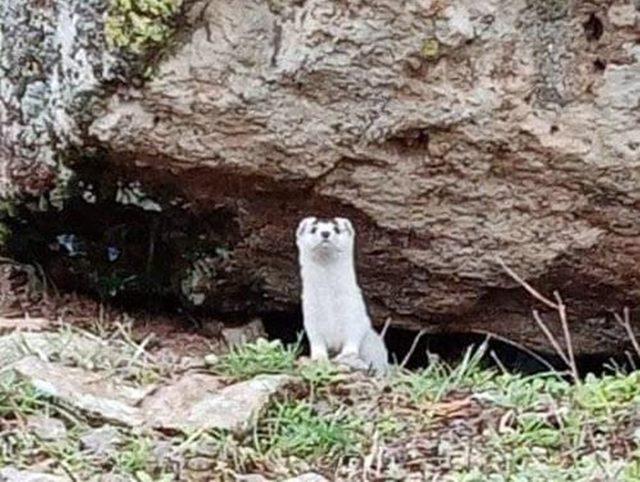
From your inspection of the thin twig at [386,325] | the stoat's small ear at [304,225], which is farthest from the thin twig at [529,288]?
the stoat's small ear at [304,225]

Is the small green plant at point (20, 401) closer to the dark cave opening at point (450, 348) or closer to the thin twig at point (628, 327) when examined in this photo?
the thin twig at point (628, 327)

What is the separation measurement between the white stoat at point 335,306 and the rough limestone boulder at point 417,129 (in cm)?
25

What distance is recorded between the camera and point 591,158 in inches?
215

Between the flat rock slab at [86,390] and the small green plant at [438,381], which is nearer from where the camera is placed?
the flat rock slab at [86,390]

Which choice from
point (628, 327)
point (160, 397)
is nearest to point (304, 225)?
point (160, 397)

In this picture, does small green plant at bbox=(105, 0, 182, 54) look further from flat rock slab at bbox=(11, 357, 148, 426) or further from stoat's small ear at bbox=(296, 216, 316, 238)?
flat rock slab at bbox=(11, 357, 148, 426)

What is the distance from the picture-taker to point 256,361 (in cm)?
467

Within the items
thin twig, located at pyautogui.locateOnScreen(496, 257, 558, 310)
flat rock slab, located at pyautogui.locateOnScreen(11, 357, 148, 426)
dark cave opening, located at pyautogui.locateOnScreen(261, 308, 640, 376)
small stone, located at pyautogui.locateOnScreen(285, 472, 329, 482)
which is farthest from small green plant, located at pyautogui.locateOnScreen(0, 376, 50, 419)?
dark cave opening, located at pyautogui.locateOnScreen(261, 308, 640, 376)

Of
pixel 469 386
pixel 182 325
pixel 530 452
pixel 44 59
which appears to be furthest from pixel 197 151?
pixel 530 452

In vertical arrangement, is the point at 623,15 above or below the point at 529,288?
above

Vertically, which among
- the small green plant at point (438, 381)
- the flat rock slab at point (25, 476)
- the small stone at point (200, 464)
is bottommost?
the flat rock slab at point (25, 476)

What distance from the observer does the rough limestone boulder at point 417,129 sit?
526cm

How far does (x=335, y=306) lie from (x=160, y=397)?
1.48 meters

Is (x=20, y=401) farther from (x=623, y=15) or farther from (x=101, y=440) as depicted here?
(x=623, y=15)
